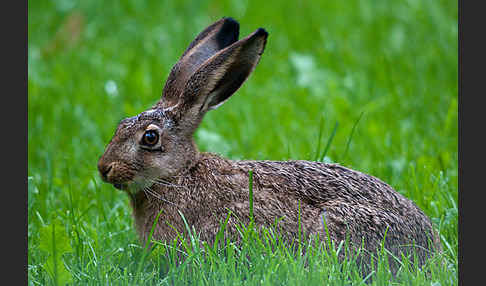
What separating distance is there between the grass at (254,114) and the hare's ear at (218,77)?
103cm

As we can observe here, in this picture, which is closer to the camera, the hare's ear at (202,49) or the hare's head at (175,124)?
the hare's head at (175,124)

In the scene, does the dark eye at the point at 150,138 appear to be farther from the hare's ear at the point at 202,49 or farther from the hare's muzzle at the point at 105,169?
the hare's ear at the point at 202,49

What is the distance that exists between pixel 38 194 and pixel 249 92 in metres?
3.42

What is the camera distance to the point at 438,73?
9172 millimetres

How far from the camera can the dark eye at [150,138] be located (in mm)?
5305

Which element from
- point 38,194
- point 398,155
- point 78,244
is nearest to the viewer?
point 78,244

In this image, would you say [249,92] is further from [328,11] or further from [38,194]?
[38,194]

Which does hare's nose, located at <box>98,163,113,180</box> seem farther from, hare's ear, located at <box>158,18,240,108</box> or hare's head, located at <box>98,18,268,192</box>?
hare's ear, located at <box>158,18,240,108</box>

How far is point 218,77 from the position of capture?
5367mm

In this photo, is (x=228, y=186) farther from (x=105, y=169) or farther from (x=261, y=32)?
(x=261, y=32)

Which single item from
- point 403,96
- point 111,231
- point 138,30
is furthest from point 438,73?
point 111,231

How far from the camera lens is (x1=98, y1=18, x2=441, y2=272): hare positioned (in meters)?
4.98

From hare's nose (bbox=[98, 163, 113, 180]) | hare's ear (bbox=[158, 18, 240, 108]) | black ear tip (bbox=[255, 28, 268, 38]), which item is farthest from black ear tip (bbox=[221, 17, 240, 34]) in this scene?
hare's nose (bbox=[98, 163, 113, 180])

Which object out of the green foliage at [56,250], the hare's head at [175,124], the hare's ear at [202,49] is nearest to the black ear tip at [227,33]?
the hare's ear at [202,49]
